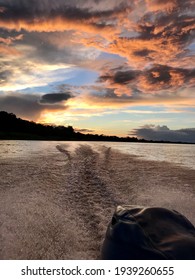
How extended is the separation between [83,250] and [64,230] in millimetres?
1148

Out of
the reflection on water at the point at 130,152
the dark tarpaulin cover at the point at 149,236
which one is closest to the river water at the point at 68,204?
the dark tarpaulin cover at the point at 149,236

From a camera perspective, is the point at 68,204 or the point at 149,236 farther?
the point at 68,204

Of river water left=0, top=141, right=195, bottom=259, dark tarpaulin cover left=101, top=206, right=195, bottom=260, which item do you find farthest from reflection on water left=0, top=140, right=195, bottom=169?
dark tarpaulin cover left=101, top=206, right=195, bottom=260

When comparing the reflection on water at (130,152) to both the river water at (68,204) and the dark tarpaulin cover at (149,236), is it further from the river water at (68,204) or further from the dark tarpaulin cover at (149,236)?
the dark tarpaulin cover at (149,236)

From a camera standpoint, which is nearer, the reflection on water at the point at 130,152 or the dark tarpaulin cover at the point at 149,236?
the dark tarpaulin cover at the point at 149,236

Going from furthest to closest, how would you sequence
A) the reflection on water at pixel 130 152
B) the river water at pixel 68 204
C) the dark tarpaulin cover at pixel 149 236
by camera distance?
the reflection on water at pixel 130 152, the river water at pixel 68 204, the dark tarpaulin cover at pixel 149 236

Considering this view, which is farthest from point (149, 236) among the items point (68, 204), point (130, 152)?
point (130, 152)

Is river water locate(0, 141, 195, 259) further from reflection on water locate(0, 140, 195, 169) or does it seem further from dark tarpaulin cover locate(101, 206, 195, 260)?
A: reflection on water locate(0, 140, 195, 169)

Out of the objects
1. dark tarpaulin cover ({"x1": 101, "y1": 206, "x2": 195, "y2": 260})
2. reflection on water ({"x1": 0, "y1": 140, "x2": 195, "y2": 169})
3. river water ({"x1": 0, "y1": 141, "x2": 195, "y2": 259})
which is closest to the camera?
dark tarpaulin cover ({"x1": 101, "y1": 206, "x2": 195, "y2": 260})

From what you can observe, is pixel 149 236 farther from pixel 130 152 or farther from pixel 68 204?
pixel 130 152

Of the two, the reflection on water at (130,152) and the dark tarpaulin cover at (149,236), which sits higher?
the dark tarpaulin cover at (149,236)

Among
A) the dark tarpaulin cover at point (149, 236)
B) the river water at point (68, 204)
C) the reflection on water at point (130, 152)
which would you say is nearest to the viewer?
the dark tarpaulin cover at point (149, 236)

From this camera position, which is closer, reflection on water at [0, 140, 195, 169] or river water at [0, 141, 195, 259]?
river water at [0, 141, 195, 259]
